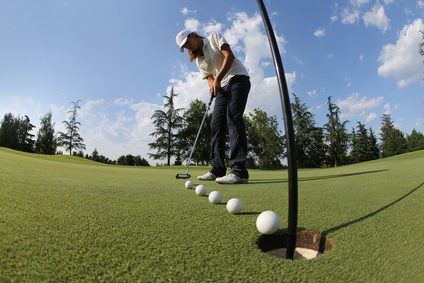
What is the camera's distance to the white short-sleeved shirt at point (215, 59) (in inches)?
140

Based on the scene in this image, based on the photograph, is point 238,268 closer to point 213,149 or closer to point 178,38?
point 213,149

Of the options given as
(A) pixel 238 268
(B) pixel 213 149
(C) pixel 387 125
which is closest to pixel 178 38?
(B) pixel 213 149

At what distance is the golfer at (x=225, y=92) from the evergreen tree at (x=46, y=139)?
181 ft

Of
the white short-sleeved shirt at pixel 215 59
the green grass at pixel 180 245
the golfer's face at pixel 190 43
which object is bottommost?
the green grass at pixel 180 245

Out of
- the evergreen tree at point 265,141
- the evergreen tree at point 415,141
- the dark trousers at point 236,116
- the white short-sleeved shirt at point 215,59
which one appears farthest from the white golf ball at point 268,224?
the evergreen tree at point 415,141

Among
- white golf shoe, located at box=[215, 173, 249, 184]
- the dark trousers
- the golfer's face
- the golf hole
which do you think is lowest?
the golf hole

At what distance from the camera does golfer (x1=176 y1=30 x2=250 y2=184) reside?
11.4 ft

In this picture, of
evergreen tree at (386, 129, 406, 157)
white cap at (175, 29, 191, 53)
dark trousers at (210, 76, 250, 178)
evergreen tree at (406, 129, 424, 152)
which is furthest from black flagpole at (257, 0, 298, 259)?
evergreen tree at (406, 129, 424, 152)

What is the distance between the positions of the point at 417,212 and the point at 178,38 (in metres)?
3.59

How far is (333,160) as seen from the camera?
3984 centimetres

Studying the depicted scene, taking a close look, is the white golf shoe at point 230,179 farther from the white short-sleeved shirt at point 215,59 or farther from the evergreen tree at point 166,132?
the evergreen tree at point 166,132

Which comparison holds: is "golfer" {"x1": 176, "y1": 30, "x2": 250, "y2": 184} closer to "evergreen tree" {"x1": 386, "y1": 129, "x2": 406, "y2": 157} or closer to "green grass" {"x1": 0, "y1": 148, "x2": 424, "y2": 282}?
"green grass" {"x1": 0, "y1": 148, "x2": 424, "y2": 282}

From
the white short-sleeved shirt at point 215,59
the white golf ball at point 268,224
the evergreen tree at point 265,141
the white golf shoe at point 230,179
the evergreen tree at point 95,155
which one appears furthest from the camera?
the evergreen tree at point 95,155

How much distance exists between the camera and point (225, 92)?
3764mm
